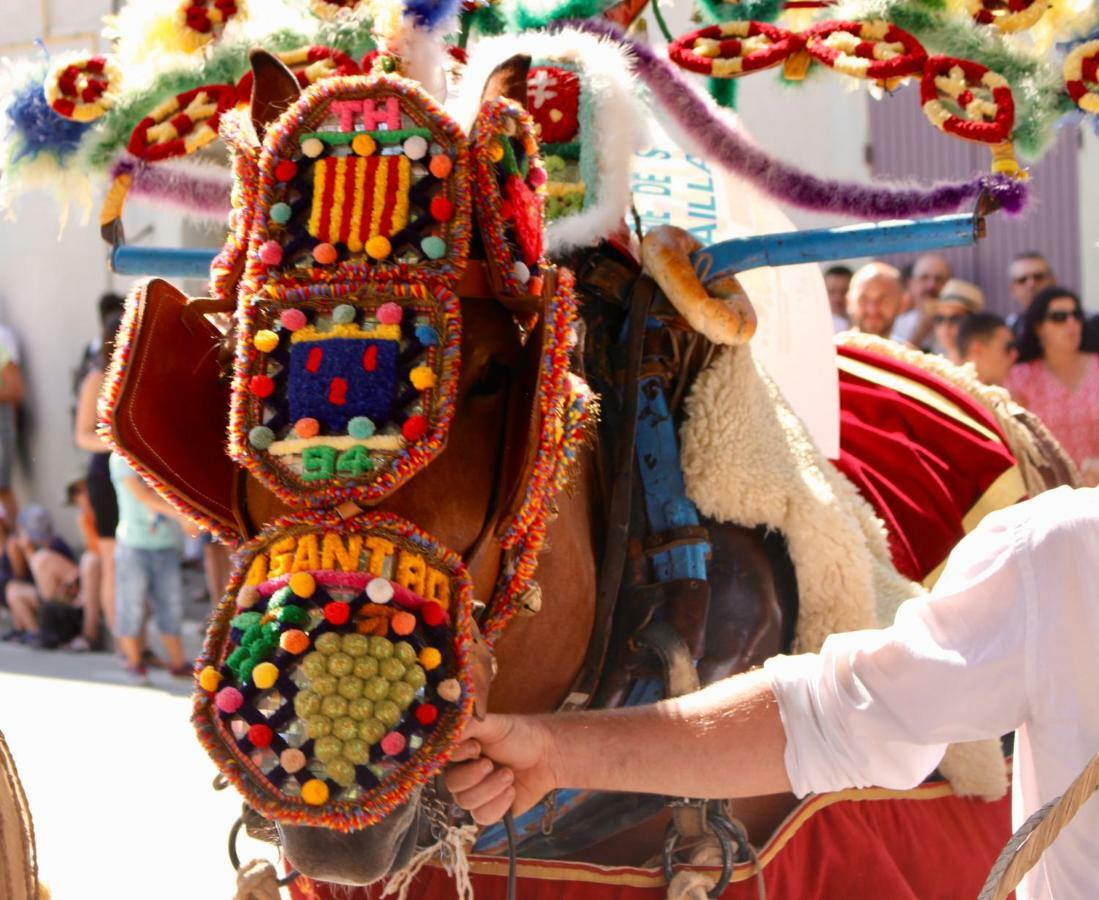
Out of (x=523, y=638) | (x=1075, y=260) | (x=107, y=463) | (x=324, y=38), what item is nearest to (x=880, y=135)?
(x=1075, y=260)

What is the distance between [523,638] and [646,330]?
0.63 m

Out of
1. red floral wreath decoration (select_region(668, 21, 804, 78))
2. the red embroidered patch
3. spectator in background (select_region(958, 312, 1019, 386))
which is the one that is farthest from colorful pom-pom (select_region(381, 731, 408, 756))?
spectator in background (select_region(958, 312, 1019, 386))

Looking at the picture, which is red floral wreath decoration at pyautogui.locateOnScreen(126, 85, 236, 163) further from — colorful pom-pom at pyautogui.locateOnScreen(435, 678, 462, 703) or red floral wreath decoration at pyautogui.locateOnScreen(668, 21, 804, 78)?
colorful pom-pom at pyautogui.locateOnScreen(435, 678, 462, 703)

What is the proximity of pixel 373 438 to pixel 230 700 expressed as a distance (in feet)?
1.04

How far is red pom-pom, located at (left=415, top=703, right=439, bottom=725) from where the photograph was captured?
1.55m

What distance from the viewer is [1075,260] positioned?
28.0 ft

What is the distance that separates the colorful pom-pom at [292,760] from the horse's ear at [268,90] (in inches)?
32.1

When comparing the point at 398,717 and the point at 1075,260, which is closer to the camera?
the point at 398,717

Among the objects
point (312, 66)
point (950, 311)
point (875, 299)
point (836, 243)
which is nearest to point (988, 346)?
point (875, 299)

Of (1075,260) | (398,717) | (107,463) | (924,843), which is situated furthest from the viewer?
(1075,260)

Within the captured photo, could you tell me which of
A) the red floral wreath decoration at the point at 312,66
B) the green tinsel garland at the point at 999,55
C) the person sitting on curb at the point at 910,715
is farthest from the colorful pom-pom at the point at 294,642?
the green tinsel garland at the point at 999,55

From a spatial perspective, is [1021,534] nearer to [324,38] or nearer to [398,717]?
[398,717]

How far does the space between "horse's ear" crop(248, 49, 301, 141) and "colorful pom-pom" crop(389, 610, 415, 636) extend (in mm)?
713

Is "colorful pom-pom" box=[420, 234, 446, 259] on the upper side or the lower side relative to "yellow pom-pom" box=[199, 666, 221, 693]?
upper
